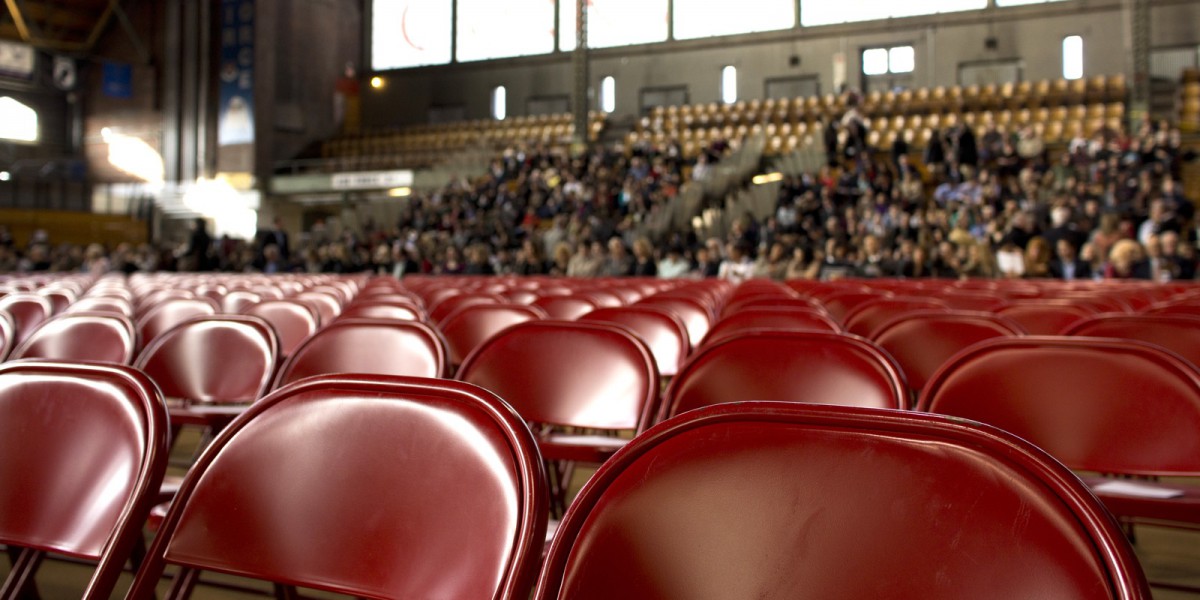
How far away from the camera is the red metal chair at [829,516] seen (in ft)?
2.99

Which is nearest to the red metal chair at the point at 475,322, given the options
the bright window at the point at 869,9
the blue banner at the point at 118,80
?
the bright window at the point at 869,9

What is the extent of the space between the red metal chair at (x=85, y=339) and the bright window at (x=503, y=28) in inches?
1028

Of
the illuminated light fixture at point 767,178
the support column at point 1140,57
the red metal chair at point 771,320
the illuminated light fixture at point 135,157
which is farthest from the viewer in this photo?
the illuminated light fixture at point 135,157

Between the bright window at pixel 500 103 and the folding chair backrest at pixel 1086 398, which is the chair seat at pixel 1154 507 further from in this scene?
the bright window at pixel 500 103

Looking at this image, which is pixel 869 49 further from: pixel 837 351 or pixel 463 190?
pixel 837 351

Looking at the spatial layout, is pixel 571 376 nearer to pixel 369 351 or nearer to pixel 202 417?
pixel 369 351

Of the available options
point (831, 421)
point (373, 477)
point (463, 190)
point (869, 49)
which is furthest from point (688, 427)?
point (869, 49)

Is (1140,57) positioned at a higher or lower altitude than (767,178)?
higher

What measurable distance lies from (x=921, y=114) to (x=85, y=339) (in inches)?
796

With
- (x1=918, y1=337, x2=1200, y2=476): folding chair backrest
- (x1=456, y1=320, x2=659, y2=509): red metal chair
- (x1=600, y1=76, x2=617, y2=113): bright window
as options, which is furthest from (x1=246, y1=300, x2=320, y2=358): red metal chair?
(x1=600, y1=76, x2=617, y2=113): bright window

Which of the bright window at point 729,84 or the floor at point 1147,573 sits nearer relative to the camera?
the floor at point 1147,573

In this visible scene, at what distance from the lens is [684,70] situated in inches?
1043

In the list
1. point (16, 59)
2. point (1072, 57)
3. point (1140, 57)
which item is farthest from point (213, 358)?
point (16, 59)

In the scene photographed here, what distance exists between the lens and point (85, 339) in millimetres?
3322
